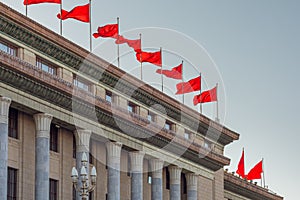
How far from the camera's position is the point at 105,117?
160 ft

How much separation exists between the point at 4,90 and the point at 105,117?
9016mm

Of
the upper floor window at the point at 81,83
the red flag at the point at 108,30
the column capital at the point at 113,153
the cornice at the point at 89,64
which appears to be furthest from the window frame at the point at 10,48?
the column capital at the point at 113,153

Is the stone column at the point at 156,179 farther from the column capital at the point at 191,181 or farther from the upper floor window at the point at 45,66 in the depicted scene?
the upper floor window at the point at 45,66

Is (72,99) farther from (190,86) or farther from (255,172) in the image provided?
(255,172)

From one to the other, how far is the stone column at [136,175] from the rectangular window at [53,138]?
7174 millimetres

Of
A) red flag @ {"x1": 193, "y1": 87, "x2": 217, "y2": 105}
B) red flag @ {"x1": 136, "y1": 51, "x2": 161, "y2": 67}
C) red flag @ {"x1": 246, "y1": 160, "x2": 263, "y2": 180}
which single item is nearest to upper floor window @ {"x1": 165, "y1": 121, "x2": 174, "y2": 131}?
red flag @ {"x1": 193, "y1": 87, "x2": 217, "y2": 105}

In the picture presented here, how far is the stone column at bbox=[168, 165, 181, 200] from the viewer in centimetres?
5731

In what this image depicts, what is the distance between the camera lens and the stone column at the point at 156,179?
54938mm

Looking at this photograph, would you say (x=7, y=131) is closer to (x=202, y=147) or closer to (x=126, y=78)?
(x=126, y=78)

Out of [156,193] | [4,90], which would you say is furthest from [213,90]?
[4,90]

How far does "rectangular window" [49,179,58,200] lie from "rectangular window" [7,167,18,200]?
3.25 metres

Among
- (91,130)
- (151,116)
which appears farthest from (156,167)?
(91,130)

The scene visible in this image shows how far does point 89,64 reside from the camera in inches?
1918

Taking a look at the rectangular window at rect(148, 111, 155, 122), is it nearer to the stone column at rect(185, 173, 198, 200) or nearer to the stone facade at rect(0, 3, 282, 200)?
the stone facade at rect(0, 3, 282, 200)
